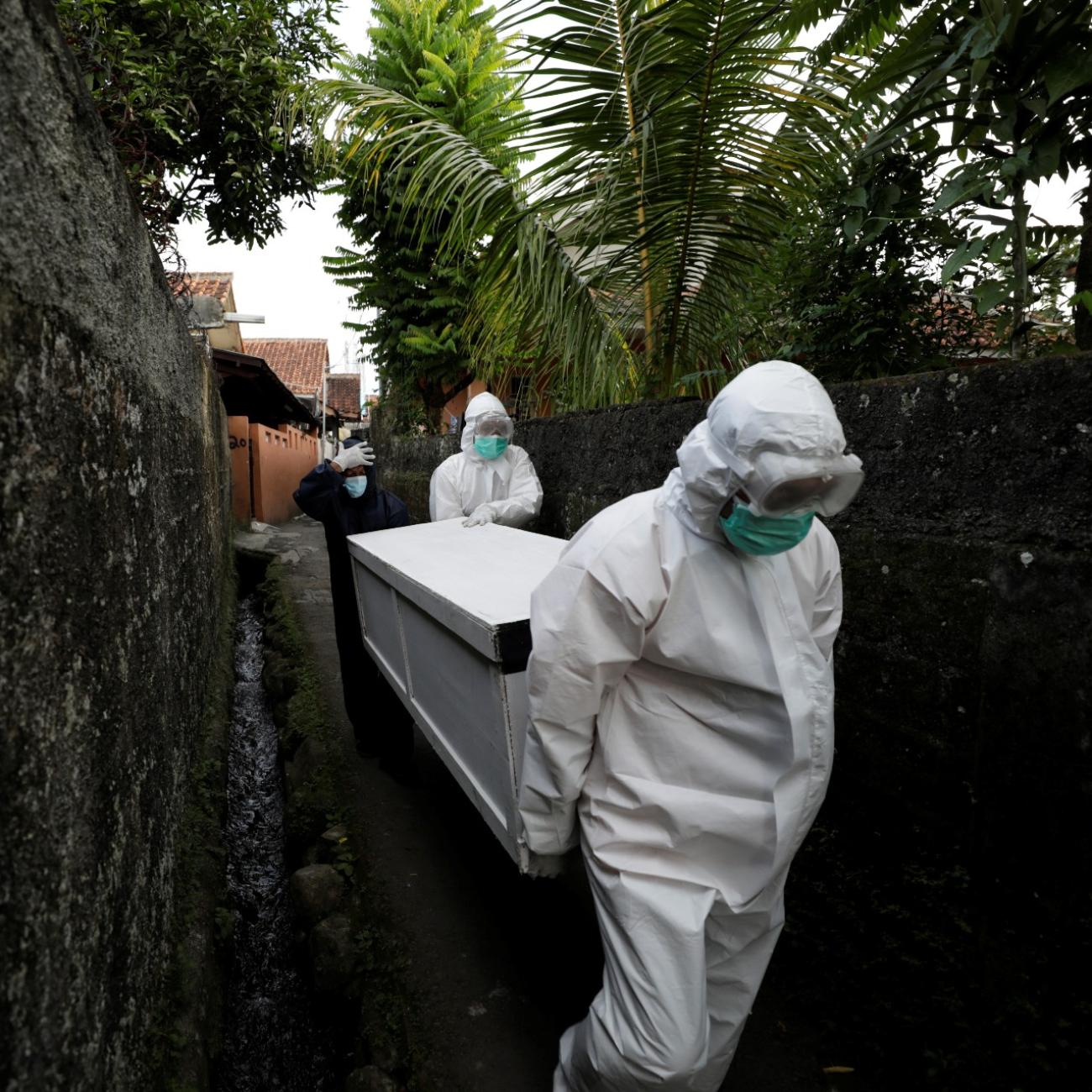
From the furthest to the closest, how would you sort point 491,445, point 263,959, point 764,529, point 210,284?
point 210,284, point 491,445, point 263,959, point 764,529

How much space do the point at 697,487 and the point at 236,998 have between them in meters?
2.43

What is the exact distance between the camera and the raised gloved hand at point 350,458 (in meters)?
3.74

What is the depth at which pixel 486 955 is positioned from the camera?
2.44 m

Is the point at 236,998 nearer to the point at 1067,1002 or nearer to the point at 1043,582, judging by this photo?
the point at 1067,1002

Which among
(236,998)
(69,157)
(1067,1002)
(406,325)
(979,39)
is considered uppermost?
(406,325)

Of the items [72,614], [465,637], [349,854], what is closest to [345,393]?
[349,854]

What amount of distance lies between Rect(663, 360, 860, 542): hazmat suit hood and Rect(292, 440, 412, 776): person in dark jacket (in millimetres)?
2579

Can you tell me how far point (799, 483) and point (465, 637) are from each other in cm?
99

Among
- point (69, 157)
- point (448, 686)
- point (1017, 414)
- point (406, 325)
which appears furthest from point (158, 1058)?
point (406, 325)

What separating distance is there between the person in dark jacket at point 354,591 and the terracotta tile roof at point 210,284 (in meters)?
1.32

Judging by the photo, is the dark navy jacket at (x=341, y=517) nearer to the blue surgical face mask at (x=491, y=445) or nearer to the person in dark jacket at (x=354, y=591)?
the person in dark jacket at (x=354, y=591)

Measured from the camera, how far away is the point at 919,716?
205 centimetres

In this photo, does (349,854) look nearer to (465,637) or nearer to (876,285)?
(465,637)

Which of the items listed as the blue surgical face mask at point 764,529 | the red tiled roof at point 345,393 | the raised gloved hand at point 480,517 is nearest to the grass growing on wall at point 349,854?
the raised gloved hand at point 480,517
